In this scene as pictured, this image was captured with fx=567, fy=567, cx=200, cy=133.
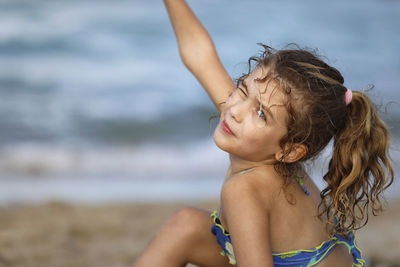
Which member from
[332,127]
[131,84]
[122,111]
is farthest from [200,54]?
[131,84]

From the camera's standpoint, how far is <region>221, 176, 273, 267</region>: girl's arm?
1470mm

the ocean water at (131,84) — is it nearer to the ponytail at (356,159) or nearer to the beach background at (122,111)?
the beach background at (122,111)

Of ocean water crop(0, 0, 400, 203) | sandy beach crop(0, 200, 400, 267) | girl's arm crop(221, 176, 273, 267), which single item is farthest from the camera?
ocean water crop(0, 0, 400, 203)

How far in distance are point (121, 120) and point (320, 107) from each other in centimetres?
446

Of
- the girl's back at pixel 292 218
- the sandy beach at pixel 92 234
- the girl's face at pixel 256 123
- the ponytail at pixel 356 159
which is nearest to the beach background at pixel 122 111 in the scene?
the sandy beach at pixel 92 234

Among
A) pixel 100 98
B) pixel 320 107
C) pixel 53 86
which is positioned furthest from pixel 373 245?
pixel 53 86

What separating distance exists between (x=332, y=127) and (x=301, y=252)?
1.23 feet

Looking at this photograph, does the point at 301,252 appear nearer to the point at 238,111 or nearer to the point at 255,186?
the point at 255,186

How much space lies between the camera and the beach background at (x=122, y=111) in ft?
10.2

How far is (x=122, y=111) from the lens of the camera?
6.11 metres

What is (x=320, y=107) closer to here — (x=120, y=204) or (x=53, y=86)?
(x=120, y=204)

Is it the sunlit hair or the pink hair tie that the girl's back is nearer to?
the sunlit hair

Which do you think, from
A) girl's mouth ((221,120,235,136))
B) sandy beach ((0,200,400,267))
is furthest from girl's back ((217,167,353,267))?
sandy beach ((0,200,400,267))

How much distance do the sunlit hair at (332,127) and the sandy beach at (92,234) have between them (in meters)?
1.18
